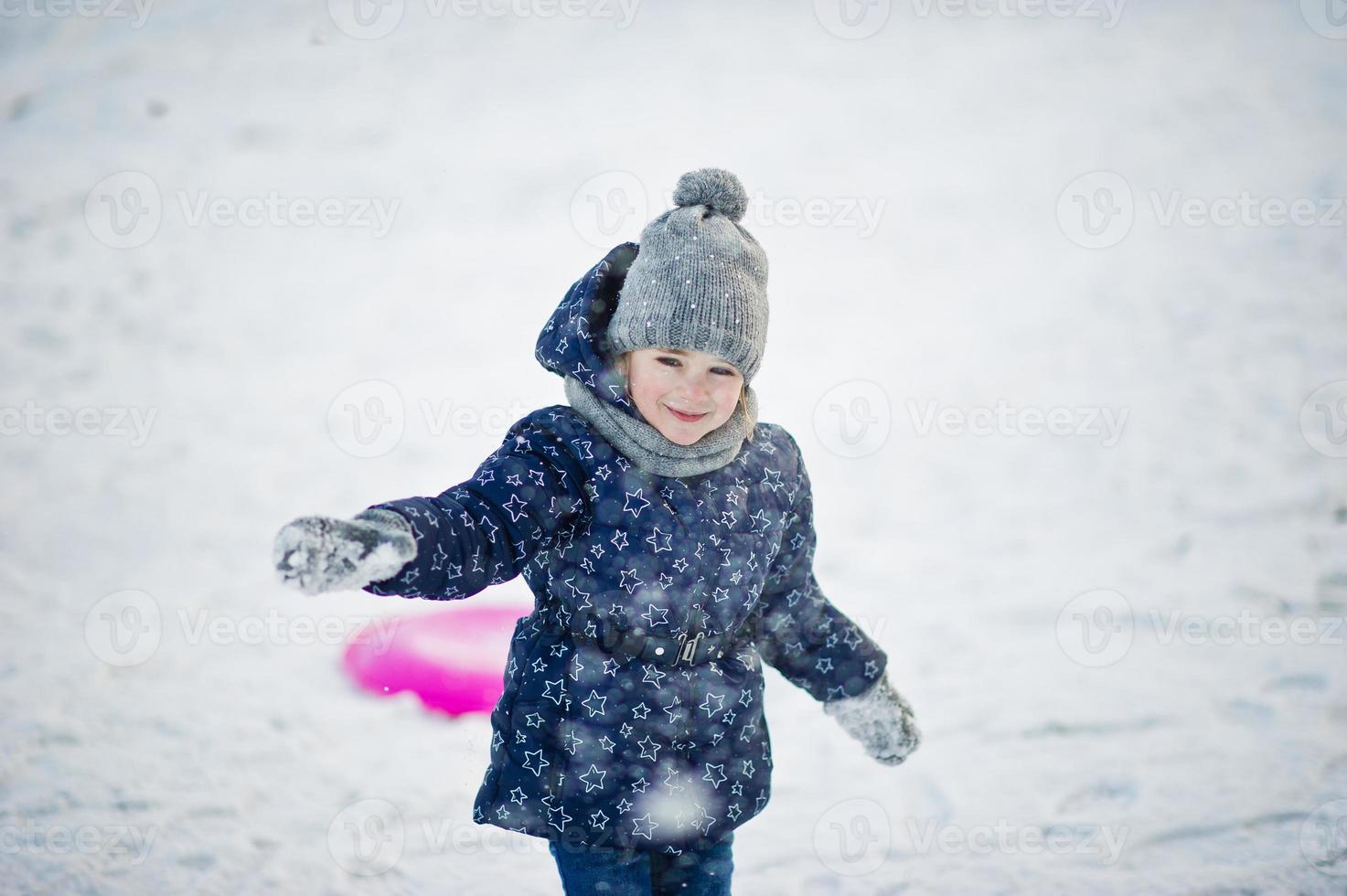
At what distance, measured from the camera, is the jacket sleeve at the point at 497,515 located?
1445 mm

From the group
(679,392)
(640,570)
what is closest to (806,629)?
(640,570)

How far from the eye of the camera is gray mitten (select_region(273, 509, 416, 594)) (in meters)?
1.23

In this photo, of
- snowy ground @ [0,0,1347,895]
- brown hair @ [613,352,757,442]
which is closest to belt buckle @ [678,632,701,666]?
brown hair @ [613,352,757,442]

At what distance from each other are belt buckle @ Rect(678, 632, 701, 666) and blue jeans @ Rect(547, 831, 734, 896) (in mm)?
358

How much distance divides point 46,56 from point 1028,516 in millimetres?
7744

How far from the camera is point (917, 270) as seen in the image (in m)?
6.80

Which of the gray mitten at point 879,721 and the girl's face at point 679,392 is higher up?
the girl's face at point 679,392

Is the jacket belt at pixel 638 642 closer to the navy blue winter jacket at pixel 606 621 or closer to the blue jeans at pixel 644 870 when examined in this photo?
the navy blue winter jacket at pixel 606 621

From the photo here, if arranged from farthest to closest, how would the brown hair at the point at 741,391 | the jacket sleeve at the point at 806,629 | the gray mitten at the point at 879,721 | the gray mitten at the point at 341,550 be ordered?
1. the gray mitten at the point at 879,721
2. the jacket sleeve at the point at 806,629
3. the brown hair at the point at 741,391
4. the gray mitten at the point at 341,550

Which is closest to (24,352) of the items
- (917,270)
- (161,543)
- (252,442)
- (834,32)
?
(252,442)

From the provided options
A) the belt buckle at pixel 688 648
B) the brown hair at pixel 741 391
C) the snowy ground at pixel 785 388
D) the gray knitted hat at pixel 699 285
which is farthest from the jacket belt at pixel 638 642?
the snowy ground at pixel 785 388

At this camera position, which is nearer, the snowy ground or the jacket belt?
the jacket belt

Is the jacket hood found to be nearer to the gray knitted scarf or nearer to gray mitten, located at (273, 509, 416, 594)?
the gray knitted scarf

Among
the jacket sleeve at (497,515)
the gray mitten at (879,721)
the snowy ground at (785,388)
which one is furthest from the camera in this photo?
the snowy ground at (785,388)
